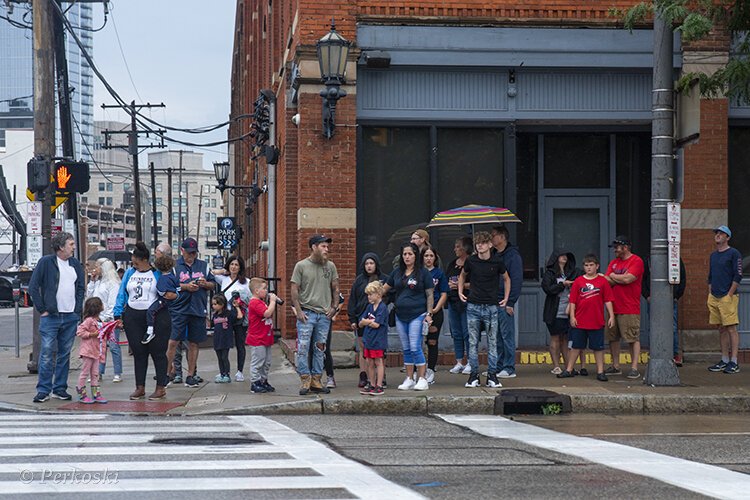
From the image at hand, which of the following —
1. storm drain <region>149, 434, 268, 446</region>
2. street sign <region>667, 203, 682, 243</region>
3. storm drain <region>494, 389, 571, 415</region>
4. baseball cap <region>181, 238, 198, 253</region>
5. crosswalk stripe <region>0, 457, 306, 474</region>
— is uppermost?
street sign <region>667, 203, 682, 243</region>

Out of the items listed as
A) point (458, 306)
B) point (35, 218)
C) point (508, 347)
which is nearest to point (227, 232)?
point (35, 218)

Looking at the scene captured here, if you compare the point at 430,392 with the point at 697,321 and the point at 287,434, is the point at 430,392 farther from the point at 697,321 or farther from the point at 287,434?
the point at 697,321

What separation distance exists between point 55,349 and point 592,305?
6.90 meters

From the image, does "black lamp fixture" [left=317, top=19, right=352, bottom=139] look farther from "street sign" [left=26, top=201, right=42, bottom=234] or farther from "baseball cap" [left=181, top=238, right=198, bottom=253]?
"street sign" [left=26, top=201, right=42, bottom=234]

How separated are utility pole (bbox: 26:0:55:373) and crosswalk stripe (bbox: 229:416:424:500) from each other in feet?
25.1

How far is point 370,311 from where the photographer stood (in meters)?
13.2

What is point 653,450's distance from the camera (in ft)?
30.5

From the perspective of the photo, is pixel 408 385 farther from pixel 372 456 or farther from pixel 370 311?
pixel 372 456

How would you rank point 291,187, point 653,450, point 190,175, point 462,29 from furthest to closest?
1. point 190,175
2. point 291,187
3. point 462,29
4. point 653,450

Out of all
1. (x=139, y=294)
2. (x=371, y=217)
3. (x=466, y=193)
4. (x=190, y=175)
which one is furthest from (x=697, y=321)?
(x=190, y=175)

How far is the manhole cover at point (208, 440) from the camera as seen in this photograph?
9.51m

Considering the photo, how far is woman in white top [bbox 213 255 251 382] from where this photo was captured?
15.6 meters

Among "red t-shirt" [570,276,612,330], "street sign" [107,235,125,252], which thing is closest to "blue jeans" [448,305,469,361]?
"red t-shirt" [570,276,612,330]

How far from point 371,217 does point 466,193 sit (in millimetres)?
1538
